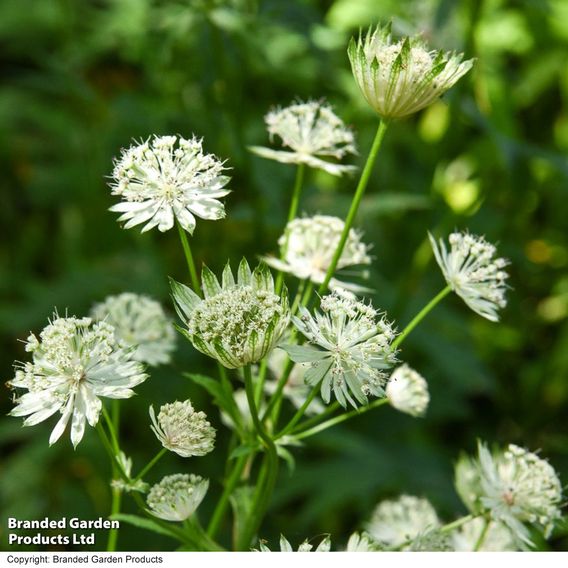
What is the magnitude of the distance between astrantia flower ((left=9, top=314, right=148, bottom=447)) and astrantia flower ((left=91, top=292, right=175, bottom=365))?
0.38 m

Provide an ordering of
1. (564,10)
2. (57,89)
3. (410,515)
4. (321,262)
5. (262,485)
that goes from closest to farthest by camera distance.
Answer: (262,485) < (321,262) < (410,515) < (57,89) < (564,10)

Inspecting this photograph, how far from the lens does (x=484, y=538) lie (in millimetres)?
1792

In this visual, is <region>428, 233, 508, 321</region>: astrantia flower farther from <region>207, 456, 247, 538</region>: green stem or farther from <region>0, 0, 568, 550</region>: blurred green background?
<region>0, 0, 568, 550</region>: blurred green background

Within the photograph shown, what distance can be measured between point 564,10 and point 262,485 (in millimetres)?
3618

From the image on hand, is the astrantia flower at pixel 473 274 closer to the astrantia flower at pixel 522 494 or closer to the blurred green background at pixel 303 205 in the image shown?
the astrantia flower at pixel 522 494

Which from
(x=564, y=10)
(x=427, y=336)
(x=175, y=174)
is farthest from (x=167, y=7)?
(x=564, y=10)

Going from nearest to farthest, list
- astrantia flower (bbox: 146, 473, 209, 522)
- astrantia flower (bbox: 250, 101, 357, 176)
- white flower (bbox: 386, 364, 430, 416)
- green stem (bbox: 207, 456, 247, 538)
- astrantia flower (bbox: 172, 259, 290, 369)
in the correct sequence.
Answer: astrantia flower (bbox: 172, 259, 290, 369), astrantia flower (bbox: 146, 473, 209, 522), green stem (bbox: 207, 456, 247, 538), white flower (bbox: 386, 364, 430, 416), astrantia flower (bbox: 250, 101, 357, 176)

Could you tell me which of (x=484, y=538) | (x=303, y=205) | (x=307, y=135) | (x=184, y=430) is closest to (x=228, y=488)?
(x=184, y=430)

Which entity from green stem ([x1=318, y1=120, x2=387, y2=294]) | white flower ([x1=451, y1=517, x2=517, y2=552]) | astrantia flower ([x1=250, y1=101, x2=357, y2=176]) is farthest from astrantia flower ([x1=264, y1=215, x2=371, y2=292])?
white flower ([x1=451, y1=517, x2=517, y2=552])

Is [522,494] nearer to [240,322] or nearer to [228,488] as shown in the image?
[228,488]

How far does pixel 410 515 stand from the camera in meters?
1.88

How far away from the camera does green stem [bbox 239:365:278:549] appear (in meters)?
1.27

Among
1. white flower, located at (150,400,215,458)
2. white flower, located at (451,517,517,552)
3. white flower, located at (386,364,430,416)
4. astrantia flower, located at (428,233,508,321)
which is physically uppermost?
astrantia flower, located at (428,233,508,321)

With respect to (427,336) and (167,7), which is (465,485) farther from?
(167,7)
